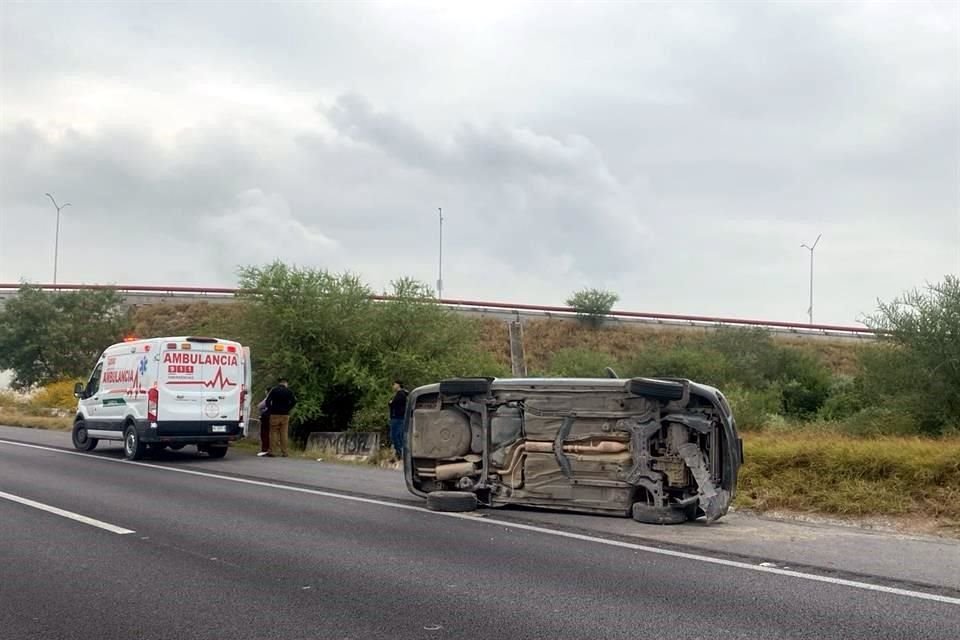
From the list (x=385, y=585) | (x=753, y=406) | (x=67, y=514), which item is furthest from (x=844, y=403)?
(x=385, y=585)

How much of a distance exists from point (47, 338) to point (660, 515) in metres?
36.0

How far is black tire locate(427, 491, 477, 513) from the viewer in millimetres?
10953

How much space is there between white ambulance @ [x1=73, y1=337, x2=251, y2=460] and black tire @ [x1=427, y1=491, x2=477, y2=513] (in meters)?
8.30

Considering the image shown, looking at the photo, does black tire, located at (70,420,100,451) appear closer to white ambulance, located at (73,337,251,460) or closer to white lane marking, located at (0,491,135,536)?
white ambulance, located at (73,337,251,460)

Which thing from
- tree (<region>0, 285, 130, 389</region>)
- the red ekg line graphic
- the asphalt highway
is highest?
tree (<region>0, 285, 130, 389</region>)

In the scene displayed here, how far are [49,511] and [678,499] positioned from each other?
282 inches

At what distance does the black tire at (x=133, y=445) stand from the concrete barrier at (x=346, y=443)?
3.95 metres

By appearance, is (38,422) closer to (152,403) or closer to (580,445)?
(152,403)

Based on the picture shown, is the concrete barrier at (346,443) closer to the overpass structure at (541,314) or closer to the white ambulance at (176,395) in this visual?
the white ambulance at (176,395)

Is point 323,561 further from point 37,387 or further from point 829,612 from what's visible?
point 37,387

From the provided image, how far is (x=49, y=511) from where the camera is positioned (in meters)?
10.8

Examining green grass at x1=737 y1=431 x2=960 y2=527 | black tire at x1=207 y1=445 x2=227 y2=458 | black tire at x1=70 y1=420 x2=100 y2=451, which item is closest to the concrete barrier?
black tire at x1=207 y1=445 x2=227 y2=458

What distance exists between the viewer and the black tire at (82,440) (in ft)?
65.7

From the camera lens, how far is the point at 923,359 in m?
20.7
